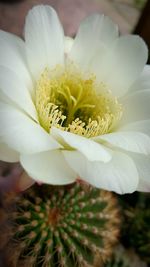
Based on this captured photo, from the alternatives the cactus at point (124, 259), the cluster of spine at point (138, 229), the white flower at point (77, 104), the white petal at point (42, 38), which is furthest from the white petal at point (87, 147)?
the cluster of spine at point (138, 229)

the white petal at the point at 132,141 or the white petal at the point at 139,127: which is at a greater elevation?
the white petal at the point at 132,141

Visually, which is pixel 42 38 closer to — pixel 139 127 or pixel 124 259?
pixel 139 127

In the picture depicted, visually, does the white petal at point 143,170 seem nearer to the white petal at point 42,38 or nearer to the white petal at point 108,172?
the white petal at point 108,172

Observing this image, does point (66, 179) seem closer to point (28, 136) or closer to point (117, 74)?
point (28, 136)

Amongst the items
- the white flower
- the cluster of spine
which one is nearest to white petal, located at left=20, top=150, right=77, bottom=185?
the white flower

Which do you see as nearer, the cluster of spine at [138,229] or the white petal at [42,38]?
the white petal at [42,38]

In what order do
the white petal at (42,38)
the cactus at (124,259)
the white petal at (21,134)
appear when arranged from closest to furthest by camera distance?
the white petal at (21,134), the white petal at (42,38), the cactus at (124,259)
